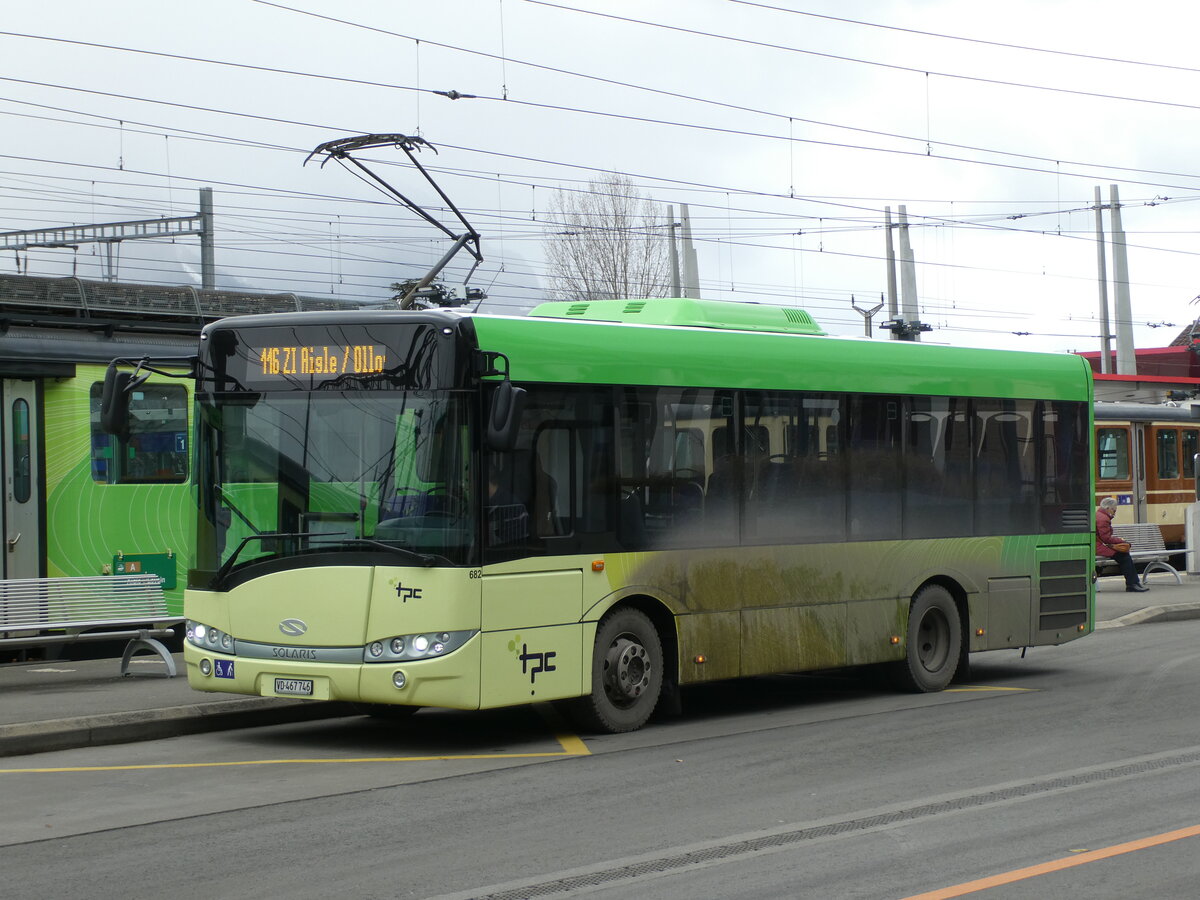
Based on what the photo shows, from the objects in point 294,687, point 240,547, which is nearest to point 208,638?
point 240,547

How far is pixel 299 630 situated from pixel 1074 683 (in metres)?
7.36

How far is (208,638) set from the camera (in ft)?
36.8

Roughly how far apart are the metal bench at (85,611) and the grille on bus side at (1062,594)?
776 centimetres

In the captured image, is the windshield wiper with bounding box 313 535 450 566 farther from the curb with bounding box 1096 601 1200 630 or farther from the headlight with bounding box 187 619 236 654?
the curb with bounding box 1096 601 1200 630

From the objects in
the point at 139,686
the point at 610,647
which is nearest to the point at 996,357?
the point at 610,647

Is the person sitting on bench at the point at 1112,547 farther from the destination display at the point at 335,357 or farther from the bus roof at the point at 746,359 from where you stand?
the destination display at the point at 335,357

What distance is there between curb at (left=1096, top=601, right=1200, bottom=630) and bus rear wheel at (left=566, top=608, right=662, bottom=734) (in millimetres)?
10064

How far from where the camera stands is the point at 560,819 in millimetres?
8445

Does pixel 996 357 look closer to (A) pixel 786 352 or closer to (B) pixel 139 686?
(A) pixel 786 352

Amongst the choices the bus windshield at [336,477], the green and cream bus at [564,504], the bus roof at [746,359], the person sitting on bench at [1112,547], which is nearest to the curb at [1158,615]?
the person sitting on bench at [1112,547]

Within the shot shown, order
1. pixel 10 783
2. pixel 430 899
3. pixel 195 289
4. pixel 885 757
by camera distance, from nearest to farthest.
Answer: pixel 430 899
pixel 10 783
pixel 885 757
pixel 195 289

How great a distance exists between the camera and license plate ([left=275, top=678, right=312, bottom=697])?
34.8 feet

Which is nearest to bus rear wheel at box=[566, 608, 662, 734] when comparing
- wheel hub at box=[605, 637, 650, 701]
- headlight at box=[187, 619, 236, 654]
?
wheel hub at box=[605, 637, 650, 701]

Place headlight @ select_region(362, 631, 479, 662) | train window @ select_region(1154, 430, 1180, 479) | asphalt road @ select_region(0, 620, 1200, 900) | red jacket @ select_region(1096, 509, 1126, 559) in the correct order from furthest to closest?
train window @ select_region(1154, 430, 1180, 479) → red jacket @ select_region(1096, 509, 1126, 559) → headlight @ select_region(362, 631, 479, 662) → asphalt road @ select_region(0, 620, 1200, 900)
